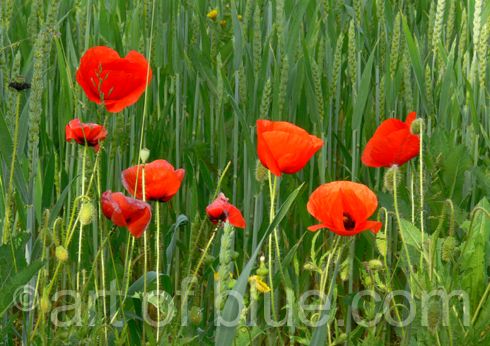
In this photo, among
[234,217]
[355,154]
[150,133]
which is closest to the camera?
[234,217]

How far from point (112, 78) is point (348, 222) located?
0.37 meters

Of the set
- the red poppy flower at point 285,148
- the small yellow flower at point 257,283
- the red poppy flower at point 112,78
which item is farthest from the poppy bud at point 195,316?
the red poppy flower at point 112,78

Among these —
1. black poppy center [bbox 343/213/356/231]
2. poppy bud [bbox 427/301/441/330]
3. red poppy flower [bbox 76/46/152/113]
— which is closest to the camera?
poppy bud [bbox 427/301/441/330]

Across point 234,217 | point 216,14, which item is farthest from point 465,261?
point 216,14

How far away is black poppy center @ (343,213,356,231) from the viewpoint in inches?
42.4

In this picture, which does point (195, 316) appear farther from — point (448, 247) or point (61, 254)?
point (448, 247)

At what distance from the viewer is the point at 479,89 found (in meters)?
1.63

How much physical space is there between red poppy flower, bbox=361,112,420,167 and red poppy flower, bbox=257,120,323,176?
17cm

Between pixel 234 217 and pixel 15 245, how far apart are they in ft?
0.83

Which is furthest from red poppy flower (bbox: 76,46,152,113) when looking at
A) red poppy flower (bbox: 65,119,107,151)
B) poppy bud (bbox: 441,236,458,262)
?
poppy bud (bbox: 441,236,458,262)

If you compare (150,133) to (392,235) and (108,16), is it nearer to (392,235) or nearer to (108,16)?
(108,16)

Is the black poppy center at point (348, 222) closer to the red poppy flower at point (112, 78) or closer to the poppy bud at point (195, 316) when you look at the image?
the poppy bud at point (195, 316)

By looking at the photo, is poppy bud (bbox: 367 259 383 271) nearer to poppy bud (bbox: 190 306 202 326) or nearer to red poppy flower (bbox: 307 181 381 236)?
red poppy flower (bbox: 307 181 381 236)

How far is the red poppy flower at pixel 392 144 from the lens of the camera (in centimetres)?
127
